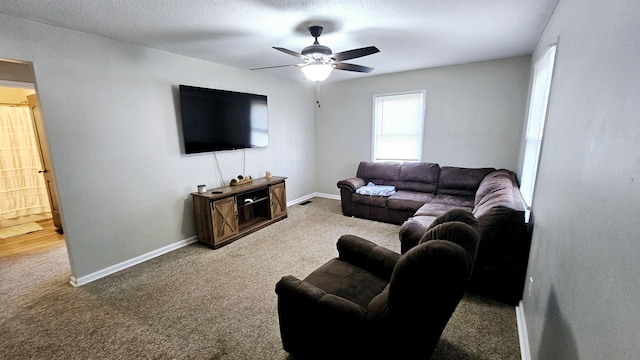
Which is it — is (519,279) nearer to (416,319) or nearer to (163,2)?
(416,319)

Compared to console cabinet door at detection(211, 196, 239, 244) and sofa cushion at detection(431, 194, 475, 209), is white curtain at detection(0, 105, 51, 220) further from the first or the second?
sofa cushion at detection(431, 194, 475, 209)

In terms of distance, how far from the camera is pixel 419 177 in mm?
4633

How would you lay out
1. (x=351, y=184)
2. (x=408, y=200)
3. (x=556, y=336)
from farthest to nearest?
(x=351, y=184)
(x=408, y=200)
(x=556, y=336)

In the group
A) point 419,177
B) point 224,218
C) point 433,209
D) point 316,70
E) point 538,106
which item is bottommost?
point 224,218

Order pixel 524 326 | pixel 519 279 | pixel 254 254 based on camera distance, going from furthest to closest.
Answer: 1. pixel 254 254
2. pixel 519 279
3. pixel 524 326

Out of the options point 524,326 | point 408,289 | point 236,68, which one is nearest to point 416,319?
point 408,289

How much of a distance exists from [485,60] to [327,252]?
12.3ft

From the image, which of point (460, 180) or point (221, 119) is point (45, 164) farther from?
point (460, 180)

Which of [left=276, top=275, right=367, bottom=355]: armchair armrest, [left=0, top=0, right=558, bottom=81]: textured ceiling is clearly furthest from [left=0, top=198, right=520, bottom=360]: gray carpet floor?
[left=0, top=0, right=558, bottom=81]: textured ceiling

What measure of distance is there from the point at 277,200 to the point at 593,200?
393 cm

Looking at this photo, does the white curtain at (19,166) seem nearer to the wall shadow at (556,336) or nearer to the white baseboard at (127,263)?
A: the white baseboard at (127,263)

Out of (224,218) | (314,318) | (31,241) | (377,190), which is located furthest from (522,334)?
(31,241)

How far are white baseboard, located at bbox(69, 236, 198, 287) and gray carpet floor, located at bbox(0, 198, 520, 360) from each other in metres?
0.07

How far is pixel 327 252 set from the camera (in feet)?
11.0
